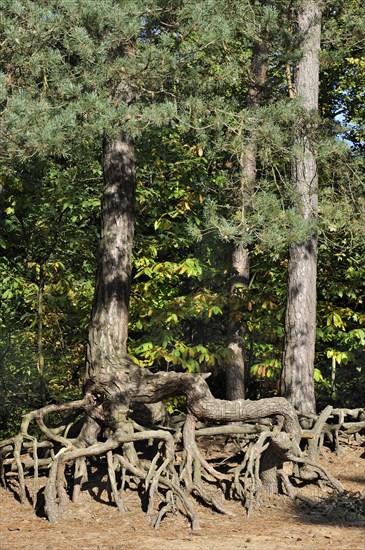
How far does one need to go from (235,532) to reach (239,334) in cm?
631

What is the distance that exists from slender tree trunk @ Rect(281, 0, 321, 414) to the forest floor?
88.8 inches

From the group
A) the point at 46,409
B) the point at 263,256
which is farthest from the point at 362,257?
the point at 46,409

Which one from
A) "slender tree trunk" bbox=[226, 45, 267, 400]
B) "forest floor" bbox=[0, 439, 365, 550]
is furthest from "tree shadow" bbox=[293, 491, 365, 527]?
"slender tree trunk" bbox=[226, 45, 267, 400]

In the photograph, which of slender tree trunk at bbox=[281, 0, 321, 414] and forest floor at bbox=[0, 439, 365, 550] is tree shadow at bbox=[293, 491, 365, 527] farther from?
slender tree trunk at bbox=[281, 0, 321, 414]

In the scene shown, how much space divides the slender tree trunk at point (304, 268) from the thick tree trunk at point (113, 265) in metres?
2.57

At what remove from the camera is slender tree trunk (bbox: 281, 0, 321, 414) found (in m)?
13.0

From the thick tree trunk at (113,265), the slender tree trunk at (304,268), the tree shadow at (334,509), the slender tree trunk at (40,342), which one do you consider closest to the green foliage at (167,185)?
the slender tree trunk at (40,342)

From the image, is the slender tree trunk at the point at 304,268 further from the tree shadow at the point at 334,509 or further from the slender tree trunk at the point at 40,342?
the slender tree trunk at the point at 40,342

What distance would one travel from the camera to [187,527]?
9.38 metres

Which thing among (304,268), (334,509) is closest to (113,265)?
(304,268)

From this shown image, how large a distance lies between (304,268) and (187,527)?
518 centimetres

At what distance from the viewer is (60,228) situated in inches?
605

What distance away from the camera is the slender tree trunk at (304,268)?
1303 cm

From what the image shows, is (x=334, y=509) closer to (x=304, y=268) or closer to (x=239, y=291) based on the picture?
(x=304, y=268)
